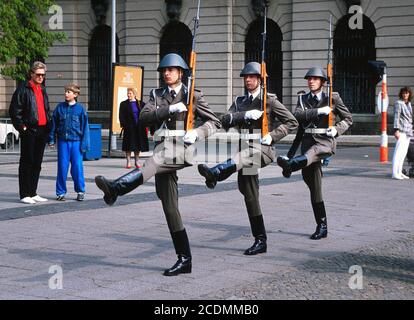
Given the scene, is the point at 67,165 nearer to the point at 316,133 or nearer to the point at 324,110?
the point at 316,133

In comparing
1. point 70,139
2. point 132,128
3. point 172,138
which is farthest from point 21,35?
point 172,138

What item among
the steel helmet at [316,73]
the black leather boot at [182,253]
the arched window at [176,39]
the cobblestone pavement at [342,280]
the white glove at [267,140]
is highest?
the arched window at [176,39]

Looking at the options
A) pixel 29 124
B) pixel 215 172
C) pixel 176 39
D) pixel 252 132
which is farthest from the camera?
pixel 176 39

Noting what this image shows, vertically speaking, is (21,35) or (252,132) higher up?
(21,35)

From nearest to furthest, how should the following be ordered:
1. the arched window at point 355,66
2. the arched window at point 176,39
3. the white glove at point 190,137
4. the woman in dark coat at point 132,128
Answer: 1. the white glove at point 190,137
2. the woman in dark coat at point 132,128
3. the arched window at point 355,66
4. the arched window at point 176,39

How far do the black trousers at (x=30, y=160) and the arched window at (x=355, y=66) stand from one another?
20841 mm

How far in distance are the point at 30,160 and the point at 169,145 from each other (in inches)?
211

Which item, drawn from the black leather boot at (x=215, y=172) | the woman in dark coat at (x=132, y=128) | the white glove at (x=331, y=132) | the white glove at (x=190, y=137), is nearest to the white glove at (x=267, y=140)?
the black leather boot at (x=215, y=172)

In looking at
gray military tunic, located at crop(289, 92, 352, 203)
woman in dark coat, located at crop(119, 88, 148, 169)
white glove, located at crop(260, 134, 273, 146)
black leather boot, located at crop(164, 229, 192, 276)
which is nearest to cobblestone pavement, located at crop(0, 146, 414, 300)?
black leather boot, located at crop(164, 229, 192, 276)

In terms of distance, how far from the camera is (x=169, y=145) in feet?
22.4

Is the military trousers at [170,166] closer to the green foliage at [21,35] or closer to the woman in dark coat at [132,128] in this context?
the woman in dark coat at [132,128]

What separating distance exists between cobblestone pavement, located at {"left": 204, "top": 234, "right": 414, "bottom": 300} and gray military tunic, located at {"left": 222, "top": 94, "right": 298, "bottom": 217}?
3.09 ft

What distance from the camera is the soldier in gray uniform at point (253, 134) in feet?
25.2

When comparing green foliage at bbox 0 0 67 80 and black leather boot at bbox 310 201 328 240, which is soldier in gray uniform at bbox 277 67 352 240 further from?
green foliage at bbox 0 0 67 80
